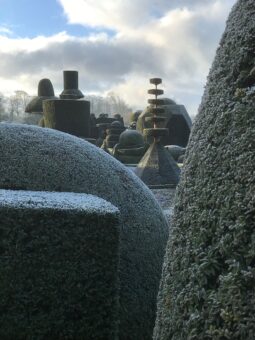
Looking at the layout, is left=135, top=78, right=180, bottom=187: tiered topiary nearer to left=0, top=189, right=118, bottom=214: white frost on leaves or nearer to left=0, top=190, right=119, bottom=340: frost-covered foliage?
left=0, top=189, right=118, bottom=214: white frost on leaves

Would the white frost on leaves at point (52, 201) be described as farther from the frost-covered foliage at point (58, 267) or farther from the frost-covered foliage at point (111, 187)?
the frost-covered foliage at point (111, 187)

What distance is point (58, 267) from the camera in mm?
3879

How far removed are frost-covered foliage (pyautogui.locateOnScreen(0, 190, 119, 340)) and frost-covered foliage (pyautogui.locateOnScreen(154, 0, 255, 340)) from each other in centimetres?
165

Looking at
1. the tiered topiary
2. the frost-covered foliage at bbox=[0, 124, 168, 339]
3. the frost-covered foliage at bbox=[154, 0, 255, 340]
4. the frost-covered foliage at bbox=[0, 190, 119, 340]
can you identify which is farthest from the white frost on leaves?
the tiered topiary

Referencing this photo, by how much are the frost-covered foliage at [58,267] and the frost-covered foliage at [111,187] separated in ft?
1.54

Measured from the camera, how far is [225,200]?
184cm

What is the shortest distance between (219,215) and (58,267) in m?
2.22

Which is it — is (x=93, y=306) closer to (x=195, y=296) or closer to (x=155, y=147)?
(x=195, y=296)

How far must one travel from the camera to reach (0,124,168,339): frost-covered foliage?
178 inches

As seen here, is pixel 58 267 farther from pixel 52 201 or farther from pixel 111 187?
pixel 111 187

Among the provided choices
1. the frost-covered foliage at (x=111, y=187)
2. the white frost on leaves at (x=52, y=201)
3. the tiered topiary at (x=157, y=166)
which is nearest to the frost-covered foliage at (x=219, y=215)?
the white frost on leaves at (x=52, y=201)

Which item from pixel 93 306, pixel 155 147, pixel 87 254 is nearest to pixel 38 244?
pixel 87 254

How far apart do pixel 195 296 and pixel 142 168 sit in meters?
15.0

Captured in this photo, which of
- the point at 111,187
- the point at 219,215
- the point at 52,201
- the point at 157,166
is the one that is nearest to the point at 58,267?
the point at 52,201
